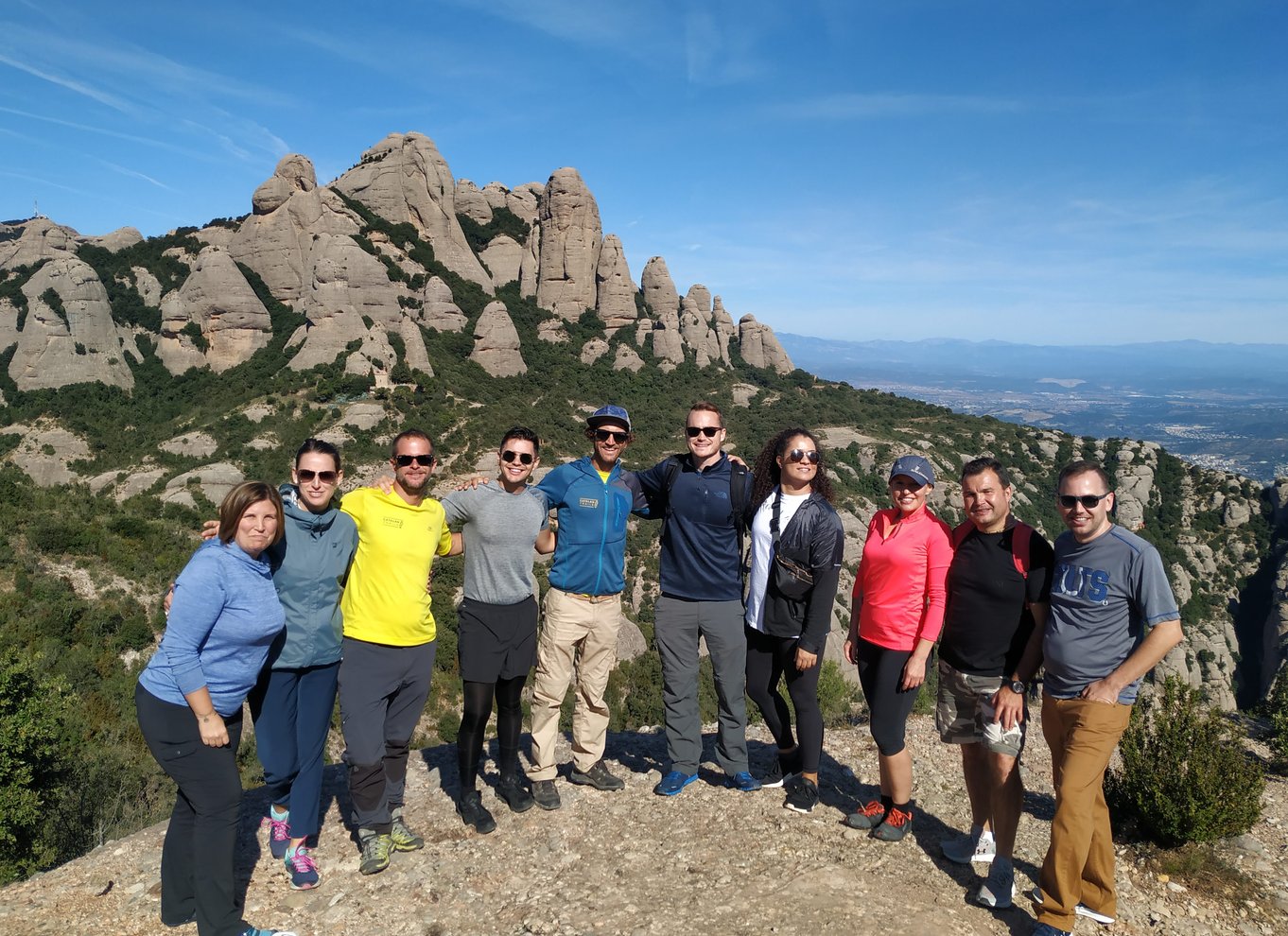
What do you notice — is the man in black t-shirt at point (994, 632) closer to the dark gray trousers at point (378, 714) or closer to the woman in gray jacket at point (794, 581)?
the woman in gray jacket at point (794, 581)

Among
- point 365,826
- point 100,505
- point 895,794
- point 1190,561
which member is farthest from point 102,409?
point 1190,561

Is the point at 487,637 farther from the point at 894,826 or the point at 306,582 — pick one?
the point at 894,826

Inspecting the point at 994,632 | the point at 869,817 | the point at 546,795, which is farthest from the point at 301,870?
the point at 994,632

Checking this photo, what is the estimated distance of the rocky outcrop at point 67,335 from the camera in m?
33.0

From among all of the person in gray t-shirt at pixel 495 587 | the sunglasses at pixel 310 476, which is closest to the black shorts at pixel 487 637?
the person in gray t-shirt at pixel 495 587

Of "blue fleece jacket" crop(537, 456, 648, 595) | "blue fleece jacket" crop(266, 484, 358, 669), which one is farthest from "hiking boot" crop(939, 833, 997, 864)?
"blue fleece jacket" crop(266, 484, 358, 669)

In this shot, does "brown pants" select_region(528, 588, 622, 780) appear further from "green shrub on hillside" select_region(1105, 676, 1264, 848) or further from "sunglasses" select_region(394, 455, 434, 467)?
"green shrub on hillside" select_region(1105, 676, 1264, 848)

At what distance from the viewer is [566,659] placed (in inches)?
203

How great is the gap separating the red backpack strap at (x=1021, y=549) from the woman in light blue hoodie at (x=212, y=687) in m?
4.31

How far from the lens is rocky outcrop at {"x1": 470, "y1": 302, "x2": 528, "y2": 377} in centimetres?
4238

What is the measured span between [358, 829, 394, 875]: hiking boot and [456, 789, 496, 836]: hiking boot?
63 centimetres

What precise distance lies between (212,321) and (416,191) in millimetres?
18399

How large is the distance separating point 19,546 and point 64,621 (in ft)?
14.3

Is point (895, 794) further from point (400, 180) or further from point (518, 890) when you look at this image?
point (400, 180)
